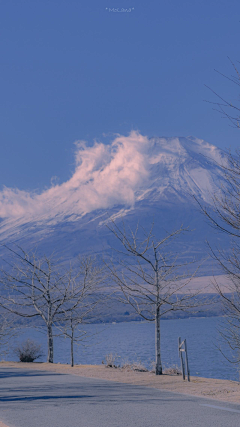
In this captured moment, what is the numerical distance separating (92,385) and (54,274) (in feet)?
47.0

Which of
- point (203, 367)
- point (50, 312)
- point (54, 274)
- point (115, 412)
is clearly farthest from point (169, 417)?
point (203, 367)

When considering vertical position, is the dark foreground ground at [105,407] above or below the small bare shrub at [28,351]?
below

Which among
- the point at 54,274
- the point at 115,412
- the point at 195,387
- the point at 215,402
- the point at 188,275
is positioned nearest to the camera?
the point at 115,412

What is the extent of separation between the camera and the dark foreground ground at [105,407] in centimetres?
718

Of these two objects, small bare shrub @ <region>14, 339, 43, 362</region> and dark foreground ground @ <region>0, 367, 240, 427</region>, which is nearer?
dark foreground ground @ <region>0, 367, 240, 427</region>

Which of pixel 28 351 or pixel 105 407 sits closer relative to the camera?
pixel 105 407

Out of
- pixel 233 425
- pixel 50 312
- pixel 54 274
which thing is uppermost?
pixel 54 274

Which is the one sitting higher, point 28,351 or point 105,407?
point 28,351

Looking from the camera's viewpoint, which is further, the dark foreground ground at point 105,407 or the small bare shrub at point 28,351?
the small bare shrub at point 28,351

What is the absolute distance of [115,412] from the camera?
8.01 m

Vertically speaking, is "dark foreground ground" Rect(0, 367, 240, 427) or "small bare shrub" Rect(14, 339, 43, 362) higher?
"small bare shrub" Rect(14, 339, 43, 362)

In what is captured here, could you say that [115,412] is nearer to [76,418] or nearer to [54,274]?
[76,418]

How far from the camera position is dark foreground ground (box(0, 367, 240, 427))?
7180 mm

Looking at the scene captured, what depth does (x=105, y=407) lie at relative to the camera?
855 centimetres
